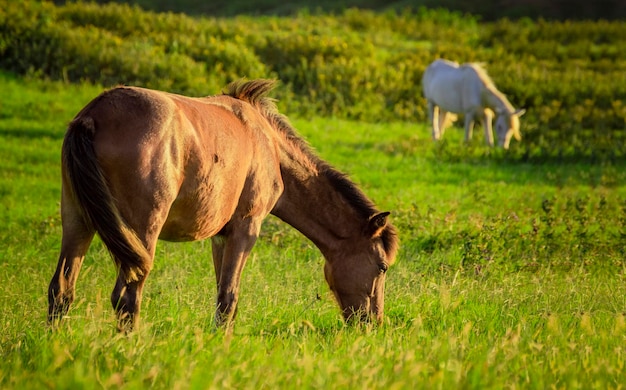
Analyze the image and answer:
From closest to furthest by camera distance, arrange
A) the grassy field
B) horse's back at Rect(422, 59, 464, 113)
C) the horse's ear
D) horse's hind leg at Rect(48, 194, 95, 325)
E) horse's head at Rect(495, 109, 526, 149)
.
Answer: the grassy field < horse's hind leg at Rect(48, 194, 95, 325) < the horse's ear < horse's head at Rect(495, 109, 526, 149) < horse's back at Rect(422, 59, 464, 113)

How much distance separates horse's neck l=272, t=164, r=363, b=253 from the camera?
22.5 feet

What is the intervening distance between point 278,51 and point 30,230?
Result: 12940 mm

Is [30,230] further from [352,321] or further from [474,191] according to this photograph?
[474,191]

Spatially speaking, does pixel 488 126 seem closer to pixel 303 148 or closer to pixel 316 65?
pixel 316 65

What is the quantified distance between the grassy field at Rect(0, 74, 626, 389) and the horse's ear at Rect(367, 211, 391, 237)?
626 millimetres

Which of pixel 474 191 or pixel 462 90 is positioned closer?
pixel 474 191

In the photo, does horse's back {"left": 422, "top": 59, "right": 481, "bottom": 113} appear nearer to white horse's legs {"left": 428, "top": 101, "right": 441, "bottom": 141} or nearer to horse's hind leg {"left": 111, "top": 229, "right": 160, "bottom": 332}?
white horse's legs {"left": 428, "top": 101, "right": 441, "bottom": 141}

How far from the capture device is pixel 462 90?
19422 mm

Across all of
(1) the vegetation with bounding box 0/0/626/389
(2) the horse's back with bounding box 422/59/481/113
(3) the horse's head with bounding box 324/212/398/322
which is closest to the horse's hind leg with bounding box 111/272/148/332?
(1) the vegetation with bounding box 0/0/626/389

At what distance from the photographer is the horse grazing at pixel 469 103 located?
18.5 meters

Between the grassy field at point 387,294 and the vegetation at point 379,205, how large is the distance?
0.03m

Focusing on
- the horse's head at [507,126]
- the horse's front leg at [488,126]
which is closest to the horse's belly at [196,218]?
the horse's front leg at [488,126]

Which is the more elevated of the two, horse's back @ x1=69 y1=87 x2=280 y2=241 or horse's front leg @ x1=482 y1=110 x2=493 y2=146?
horse's back @ x1=69 y1=87 x2=280 y2=241

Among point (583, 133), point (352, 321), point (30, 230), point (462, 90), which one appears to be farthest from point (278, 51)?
point (352, 321)
